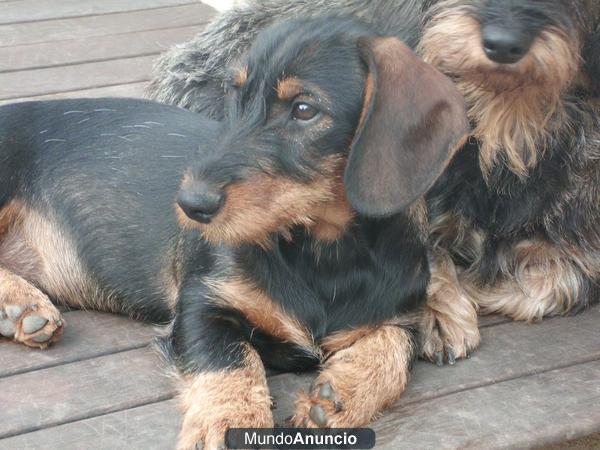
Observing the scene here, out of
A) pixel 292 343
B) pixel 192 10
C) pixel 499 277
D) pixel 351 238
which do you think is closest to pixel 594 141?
pixel 499 277

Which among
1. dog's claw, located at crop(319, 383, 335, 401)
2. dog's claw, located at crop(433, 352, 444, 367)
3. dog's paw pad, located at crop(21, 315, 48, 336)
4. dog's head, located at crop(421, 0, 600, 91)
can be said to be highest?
dog's head, located at crop(421, 0, 600, 91)

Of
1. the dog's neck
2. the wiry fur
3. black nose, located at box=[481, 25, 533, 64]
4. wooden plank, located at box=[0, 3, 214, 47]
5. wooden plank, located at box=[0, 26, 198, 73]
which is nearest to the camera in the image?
black nose, located at box=[481, 25, 533, 64]

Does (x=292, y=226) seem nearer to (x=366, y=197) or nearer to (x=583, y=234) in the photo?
(x=366, y=197)

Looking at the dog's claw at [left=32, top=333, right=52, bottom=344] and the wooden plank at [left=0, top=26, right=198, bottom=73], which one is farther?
the wooden plank at [left=0, top=26, right=198, bottom=73]

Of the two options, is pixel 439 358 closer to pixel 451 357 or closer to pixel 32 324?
pixel 451 357

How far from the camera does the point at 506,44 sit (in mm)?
2988

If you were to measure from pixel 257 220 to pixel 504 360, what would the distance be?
1.16 m

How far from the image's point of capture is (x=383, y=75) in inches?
112

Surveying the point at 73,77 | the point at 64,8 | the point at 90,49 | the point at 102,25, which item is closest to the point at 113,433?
the point at 73,77

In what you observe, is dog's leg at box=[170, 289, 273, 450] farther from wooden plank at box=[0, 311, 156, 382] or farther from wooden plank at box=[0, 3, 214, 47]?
wooden plank at box=[0, 3, 214, 47]

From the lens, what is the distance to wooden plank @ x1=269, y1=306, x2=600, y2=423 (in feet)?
10.5

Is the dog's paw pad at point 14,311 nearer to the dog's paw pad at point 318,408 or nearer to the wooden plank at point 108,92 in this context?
the dog's paw pad at point 318,408

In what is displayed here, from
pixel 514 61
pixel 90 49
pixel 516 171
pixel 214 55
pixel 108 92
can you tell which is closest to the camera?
pixel 514 61

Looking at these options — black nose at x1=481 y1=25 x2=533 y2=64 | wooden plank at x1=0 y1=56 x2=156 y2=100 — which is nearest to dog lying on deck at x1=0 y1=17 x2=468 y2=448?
black nose at x1=481 y1=25 x2=533 y2=64
